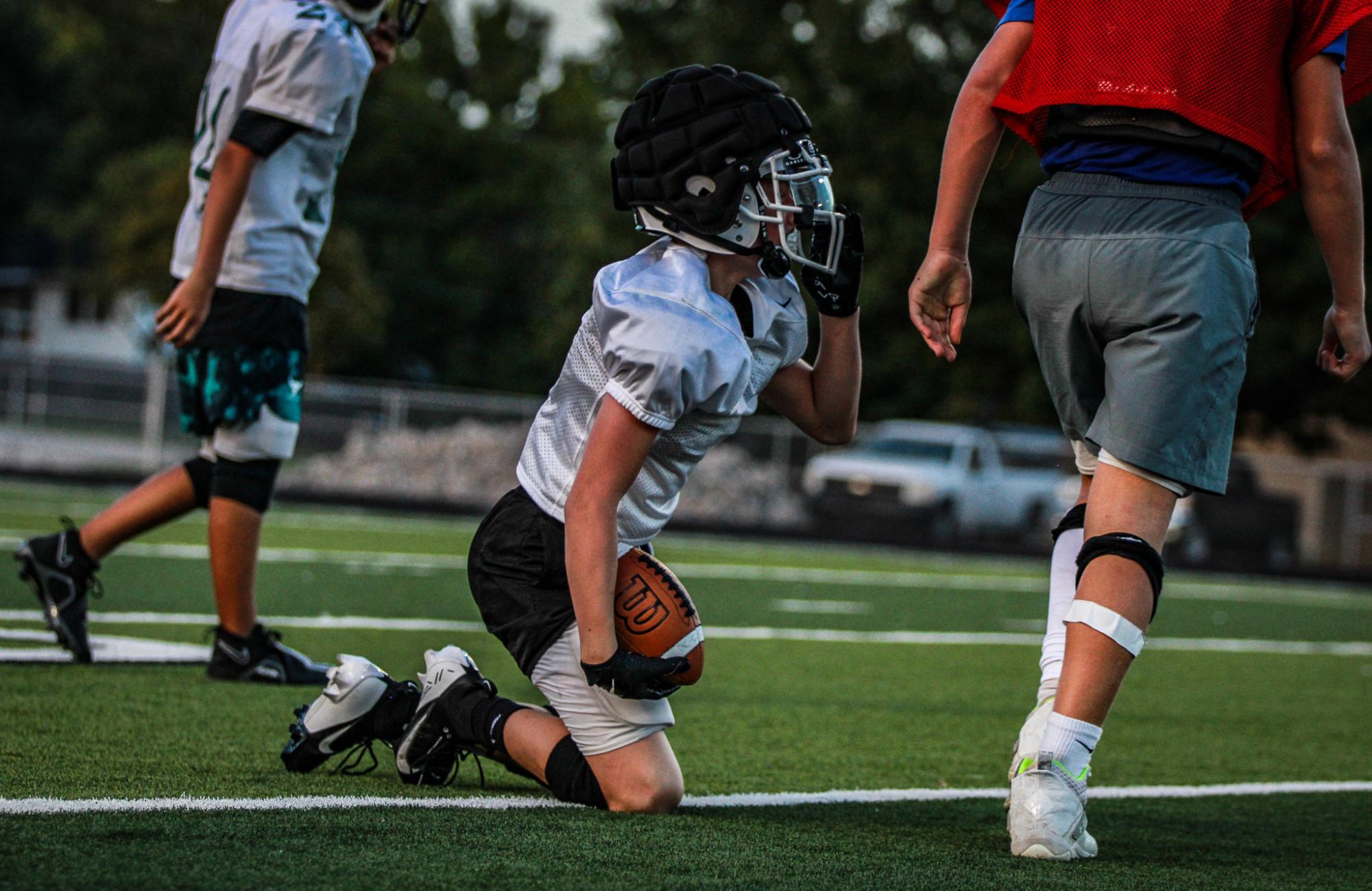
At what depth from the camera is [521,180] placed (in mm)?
45594

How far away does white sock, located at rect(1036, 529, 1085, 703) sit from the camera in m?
3.30

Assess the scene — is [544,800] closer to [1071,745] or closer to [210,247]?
[1071,745]

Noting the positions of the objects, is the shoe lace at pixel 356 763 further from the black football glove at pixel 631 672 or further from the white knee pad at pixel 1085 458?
the white knee pad at pixel 1085 458

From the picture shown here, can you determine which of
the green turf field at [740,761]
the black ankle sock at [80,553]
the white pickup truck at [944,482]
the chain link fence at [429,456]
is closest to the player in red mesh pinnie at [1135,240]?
the green turf field at [740,761]

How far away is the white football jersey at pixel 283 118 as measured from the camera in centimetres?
466

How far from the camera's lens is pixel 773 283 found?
3375 mm

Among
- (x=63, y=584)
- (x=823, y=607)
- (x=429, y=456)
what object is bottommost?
(x=429, y=456)

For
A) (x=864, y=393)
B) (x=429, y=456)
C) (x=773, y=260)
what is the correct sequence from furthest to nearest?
(x=864, y=393)
(x=429, y=456)
(x=773, y=260)

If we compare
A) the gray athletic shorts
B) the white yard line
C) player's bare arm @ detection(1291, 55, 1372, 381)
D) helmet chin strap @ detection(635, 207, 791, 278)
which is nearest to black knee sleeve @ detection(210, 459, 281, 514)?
helmet chin strap @ detection(635, 207, 791, 278)

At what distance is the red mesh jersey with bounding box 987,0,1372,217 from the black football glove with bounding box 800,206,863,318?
0.38m

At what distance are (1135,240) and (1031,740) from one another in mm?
936

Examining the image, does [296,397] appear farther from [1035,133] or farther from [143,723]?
[1035,133]

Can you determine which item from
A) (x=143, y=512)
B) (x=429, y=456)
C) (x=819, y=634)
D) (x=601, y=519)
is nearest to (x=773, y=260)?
(x=601, y=519)

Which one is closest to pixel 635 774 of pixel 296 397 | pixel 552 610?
pixel 552 610
